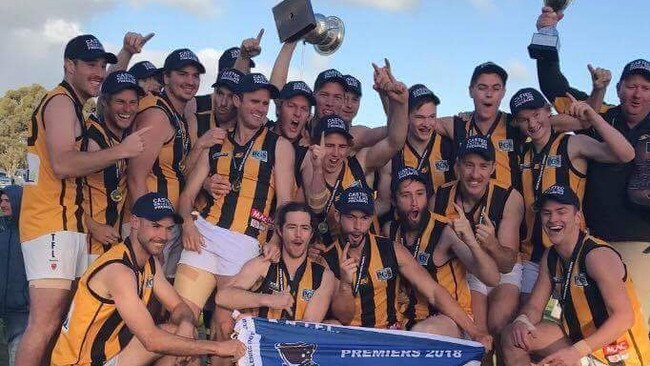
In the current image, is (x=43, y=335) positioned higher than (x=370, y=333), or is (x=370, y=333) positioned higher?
(x=43, y=335)

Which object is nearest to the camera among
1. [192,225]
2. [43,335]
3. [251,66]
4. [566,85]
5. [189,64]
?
[43,335]

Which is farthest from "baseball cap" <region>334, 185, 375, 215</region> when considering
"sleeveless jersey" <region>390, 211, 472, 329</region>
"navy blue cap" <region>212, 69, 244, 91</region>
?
"navy blue cap" <region>212, 69, 244, 91</region>

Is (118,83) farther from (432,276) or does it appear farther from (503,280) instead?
(503,280)

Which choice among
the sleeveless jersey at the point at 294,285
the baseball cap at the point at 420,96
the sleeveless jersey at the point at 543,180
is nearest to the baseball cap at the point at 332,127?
the baseball cap at the point at 420,96

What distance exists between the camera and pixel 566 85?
8.12 metres

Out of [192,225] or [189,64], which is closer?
[192,225]

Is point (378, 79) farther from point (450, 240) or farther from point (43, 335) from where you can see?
point (43, 335)

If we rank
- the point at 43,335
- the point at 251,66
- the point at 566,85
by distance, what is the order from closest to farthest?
the point at 43,335, the point at 566,85, the point at 251,66

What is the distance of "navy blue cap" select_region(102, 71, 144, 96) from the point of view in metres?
6.61

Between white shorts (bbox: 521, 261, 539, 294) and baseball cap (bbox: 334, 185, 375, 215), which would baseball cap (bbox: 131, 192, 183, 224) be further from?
white shorts (bbox: 521, 261, 539, 294)

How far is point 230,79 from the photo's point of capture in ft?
24.6

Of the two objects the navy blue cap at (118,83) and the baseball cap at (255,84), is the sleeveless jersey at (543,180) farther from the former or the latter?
the navy blue cap at (118,83)

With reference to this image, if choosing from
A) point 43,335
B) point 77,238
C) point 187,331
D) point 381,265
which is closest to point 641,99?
point 381,265

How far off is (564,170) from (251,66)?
12.9ft
